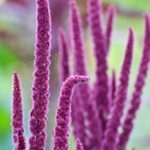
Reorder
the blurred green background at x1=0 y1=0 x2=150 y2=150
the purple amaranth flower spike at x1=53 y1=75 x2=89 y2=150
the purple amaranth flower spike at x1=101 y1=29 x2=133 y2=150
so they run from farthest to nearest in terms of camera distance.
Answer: the blurred green background at x1=0 y1=0 x2=150 y2=150 < the purple amaranth flower spike at x1=101 y1=29 x2=133 y2=150 < the purple amaranth flower spike at x1=53 y1=75 x2=89 y2=150

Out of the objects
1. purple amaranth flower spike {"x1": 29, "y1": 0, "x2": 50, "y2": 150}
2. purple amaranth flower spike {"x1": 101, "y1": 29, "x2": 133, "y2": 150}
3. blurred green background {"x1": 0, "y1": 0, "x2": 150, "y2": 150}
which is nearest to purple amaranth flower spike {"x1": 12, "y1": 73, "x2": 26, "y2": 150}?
purple amaranth flower spike {"x1": 29, "y1": 0, "x2": 50, "y2": 150}

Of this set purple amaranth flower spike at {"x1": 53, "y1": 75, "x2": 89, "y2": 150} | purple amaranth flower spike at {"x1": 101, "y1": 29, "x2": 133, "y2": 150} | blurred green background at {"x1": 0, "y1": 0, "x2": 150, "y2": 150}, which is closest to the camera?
purple amaranth flower spike at {"x1": 53, "y1": 75, "x2": 89, "y2": 150}

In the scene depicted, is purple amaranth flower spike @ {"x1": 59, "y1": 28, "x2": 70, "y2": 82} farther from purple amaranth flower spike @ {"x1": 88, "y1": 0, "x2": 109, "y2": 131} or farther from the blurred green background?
the blurred green background

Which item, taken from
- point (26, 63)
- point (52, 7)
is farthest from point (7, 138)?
point (52, 7)

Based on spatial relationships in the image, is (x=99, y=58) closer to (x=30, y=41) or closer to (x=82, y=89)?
(x=82, y=89)

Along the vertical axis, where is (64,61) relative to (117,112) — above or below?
above

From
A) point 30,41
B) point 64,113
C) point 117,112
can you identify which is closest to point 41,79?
point 64,113

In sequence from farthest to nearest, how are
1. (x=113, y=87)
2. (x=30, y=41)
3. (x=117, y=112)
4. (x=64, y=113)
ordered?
(x=30, y=41) < (x=113, y=87) < (x=117, y=112) < (x=64, y=113)
